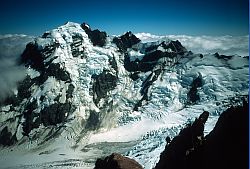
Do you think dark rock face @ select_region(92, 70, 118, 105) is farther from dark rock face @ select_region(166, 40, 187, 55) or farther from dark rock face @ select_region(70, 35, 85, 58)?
dark rock face @ select_region(166, 40, 187, 55)

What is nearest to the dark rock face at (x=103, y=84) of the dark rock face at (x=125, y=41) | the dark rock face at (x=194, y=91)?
the dark rock face at (x=125, y=41)

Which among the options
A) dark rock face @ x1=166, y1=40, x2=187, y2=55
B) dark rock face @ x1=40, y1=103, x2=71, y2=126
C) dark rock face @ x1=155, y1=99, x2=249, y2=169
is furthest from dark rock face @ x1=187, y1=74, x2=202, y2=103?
dark rock face @ x1=155, y1=99, x2=249, y2=169

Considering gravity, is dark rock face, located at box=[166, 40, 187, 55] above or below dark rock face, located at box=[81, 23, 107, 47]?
below

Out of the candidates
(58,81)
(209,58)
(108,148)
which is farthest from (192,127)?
(209,58)

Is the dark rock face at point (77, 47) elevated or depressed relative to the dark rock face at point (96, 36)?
depressed

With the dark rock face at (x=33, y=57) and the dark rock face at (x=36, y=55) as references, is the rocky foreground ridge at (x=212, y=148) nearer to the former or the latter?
the dark rock face at (x=36, y=55)

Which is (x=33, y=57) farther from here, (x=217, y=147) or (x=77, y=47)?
(x=217, y=147)
